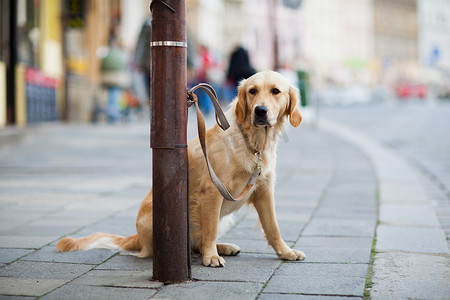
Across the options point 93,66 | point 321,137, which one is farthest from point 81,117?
point 321,137

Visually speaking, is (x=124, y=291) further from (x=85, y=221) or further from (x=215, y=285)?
(x=85, y=221)

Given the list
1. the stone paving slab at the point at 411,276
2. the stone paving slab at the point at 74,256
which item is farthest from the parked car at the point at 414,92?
the stone paving slab at the point at 74,256

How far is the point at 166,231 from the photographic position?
325 cm

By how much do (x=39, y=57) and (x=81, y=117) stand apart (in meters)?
3.17

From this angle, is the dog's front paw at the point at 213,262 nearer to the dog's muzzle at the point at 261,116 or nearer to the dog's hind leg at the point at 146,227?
the dog's hind leg at the point at 146,227

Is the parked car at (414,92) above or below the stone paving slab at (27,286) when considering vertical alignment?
above

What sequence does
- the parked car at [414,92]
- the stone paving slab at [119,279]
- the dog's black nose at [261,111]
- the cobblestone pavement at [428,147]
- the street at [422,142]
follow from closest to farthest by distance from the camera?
the stone paving slab at [119,279] < the dog's black nose at [261,111] < the cobblestone pavement at [428,147] < the street at [422,142] < the parked car at [414,92]

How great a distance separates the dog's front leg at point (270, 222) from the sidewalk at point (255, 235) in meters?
0.11

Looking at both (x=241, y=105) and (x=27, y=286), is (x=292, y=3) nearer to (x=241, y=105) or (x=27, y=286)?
(x=241, y=105)

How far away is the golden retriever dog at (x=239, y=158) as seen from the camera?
367 centimetres

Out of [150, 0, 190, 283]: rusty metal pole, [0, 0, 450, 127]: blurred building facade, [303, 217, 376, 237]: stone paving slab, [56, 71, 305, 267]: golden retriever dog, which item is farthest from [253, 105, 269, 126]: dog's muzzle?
[0, 0, 450, 127]: blurred building facade

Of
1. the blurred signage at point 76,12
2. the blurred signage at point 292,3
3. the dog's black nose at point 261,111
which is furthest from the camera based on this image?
the blurred signage at point 292,3

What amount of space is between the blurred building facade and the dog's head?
8.06 m

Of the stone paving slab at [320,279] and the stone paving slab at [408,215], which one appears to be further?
the stone paving slab at [408,215]
